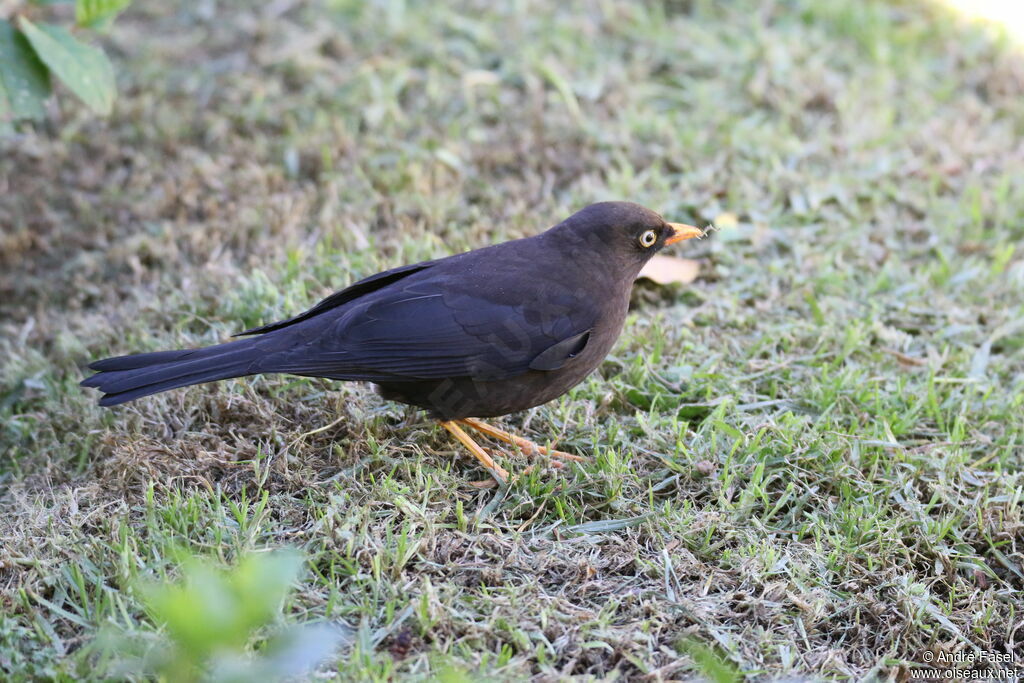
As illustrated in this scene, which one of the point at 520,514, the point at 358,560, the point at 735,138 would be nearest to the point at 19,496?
the point at 358,560

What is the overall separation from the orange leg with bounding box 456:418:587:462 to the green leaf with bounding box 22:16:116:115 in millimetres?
2288

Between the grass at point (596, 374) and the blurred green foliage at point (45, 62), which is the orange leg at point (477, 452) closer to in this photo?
the grass at point (596, 374)

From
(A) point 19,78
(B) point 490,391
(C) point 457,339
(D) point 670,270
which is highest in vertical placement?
(A) point 19,78

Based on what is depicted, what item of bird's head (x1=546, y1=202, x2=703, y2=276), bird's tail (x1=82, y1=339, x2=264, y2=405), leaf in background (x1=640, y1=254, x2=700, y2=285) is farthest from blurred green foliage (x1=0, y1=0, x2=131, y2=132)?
leaf in background (x1=640, y1=254, x2=700, y2=285)

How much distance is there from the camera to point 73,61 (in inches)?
179

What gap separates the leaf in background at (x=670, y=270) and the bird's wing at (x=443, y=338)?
1324 millimetres

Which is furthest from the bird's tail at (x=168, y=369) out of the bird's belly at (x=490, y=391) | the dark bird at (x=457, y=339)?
the bird's belly at (x=490, y=391)

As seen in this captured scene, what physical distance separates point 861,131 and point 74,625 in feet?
17.9

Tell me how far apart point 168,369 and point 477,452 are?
3.92 feet

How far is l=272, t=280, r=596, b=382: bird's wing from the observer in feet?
12.2

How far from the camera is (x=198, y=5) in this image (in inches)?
304

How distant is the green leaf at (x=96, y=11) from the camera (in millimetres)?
4508

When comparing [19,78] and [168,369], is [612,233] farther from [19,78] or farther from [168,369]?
[19,78]

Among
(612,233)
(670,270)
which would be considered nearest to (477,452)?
(612,233)
